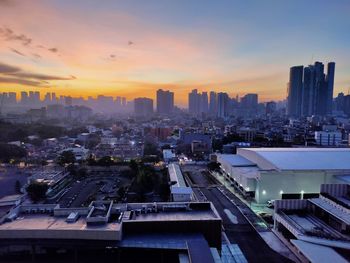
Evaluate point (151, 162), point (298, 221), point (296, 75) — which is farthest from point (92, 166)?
point (296, 75)

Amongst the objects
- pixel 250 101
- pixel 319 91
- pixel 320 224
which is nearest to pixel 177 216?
pixel 320 224

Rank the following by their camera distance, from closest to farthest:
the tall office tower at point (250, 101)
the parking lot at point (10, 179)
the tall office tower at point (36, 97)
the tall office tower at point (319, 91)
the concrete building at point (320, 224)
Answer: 1. the concrete building at point (320, 224)
2. the parking lot at point (10, 179)
3. the tall office tower at point (319, 91)
4. the tall office tower at point (250, 101)
5. the tall office tower at point (36, 97)

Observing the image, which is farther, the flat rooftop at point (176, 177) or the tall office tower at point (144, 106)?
the tall office tower at point (144, 106)

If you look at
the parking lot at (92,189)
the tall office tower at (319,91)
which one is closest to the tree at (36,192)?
the parking lot at (92,189)

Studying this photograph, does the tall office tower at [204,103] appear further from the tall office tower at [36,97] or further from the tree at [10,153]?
the tree at [10,153]

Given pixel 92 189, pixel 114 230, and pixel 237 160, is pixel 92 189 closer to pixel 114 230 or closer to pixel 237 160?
pixel 237 160
